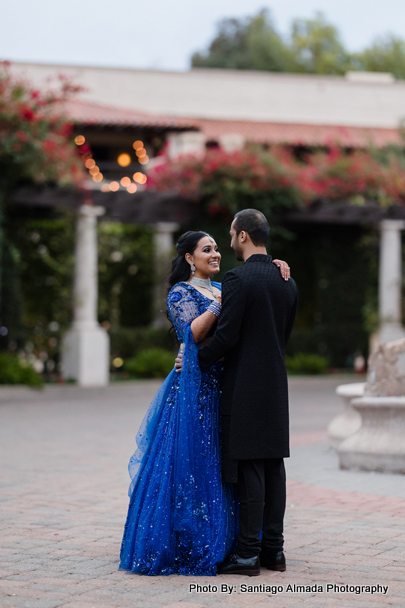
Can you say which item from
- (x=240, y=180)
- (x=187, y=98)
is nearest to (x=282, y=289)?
(x=240, y=180)

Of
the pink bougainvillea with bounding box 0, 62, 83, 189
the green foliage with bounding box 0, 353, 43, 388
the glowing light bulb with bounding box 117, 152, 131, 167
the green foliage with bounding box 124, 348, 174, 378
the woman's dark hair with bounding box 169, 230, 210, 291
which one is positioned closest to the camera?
the woman's dark hair with bounding box 169, 230, 210, 291

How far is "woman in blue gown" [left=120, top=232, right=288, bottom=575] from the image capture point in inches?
170

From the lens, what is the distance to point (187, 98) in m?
27.2

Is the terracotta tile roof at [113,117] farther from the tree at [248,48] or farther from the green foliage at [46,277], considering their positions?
the tree at [248,48]

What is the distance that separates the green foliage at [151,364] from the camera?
17906mm

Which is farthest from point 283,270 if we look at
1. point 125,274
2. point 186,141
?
point 186,141

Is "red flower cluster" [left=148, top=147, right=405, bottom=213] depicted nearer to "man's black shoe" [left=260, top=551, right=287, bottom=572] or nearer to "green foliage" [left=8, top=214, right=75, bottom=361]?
"green foliage" [left=8, top=214, right=75, bottom=361]

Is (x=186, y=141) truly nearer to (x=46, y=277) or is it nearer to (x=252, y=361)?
(x=46, y=277)

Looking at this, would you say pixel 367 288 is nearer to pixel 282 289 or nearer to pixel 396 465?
pixel 396 465

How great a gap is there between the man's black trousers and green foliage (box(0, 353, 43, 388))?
11483mm

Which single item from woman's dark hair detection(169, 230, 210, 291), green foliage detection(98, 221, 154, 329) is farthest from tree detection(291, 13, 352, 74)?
woman's dark hair detection(169, 230, 210, 291)

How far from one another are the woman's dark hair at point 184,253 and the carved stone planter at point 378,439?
3.33 meters

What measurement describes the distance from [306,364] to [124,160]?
9356 mm

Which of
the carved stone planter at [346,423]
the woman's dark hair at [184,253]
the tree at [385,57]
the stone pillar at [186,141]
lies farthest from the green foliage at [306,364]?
the tree at [385,57]
